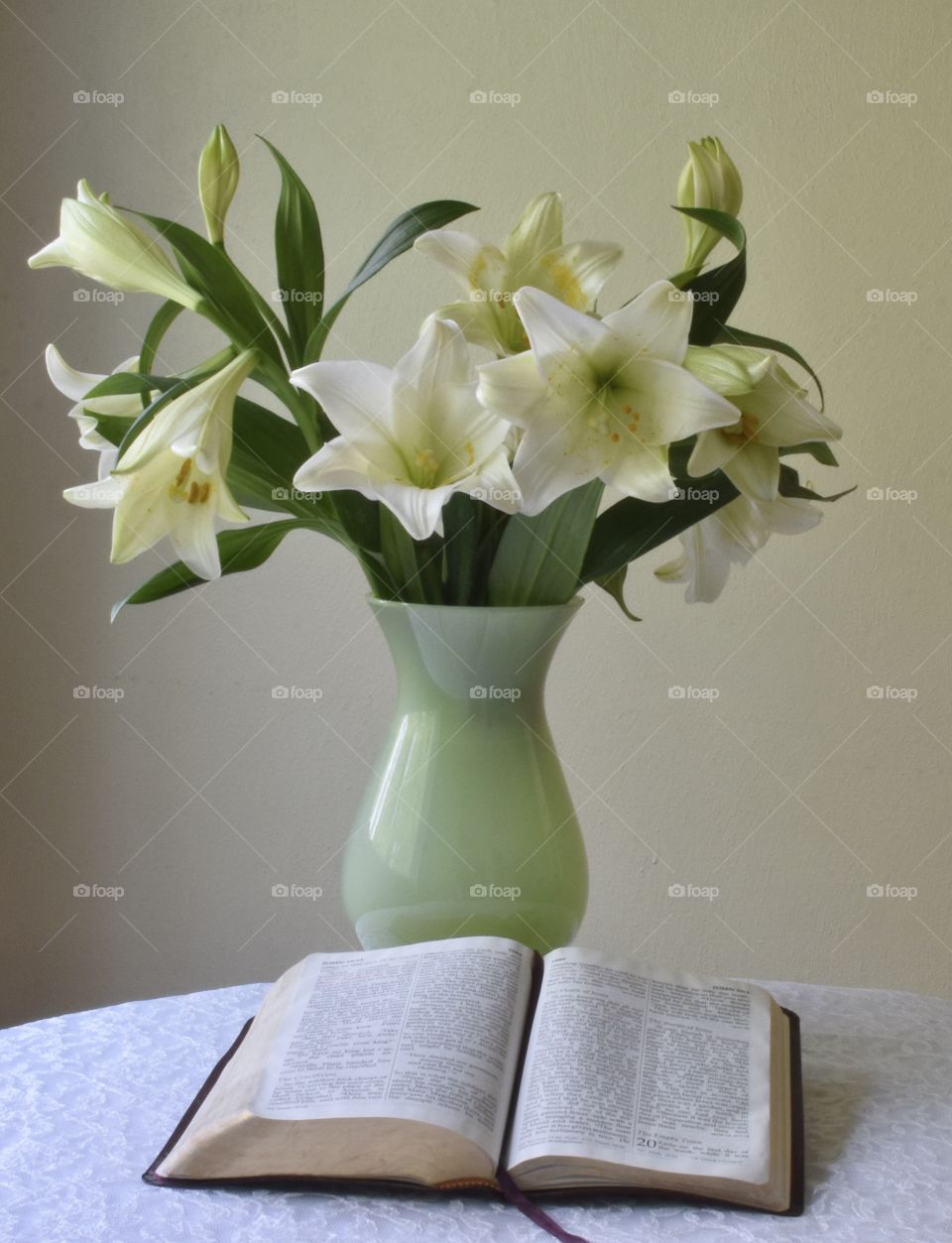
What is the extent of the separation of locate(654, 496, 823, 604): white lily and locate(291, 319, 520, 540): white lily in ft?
0.62

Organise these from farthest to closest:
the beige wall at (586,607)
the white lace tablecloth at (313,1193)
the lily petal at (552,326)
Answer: the beige wall at (586,607), the lily petal at (552,326), the white lace tablecloth at (313,1193)

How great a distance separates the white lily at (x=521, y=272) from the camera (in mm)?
844

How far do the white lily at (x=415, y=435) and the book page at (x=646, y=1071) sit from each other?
0.30 meters

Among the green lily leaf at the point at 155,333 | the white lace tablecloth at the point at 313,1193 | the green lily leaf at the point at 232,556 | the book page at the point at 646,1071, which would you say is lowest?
the white lace tablecloth at the point at 313,1193

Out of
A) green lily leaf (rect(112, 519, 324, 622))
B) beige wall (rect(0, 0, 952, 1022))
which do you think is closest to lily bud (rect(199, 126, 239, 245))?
green lily leaf (rect(112, 519, 324, 622))

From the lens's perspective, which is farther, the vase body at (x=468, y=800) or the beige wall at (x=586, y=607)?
the beige wall at (x=586, y=607)

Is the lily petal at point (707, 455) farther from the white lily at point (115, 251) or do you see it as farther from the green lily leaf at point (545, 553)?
the white lily at point (115, 251)

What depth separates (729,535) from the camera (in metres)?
0.92

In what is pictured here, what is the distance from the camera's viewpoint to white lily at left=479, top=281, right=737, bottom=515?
2.48ft

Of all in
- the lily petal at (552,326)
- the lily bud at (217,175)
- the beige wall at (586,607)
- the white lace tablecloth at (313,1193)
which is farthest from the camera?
the beige wall at (586,607)

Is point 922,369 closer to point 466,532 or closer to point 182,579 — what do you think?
point 466,532

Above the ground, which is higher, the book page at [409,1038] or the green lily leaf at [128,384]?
the green lily leaf at [128,384]

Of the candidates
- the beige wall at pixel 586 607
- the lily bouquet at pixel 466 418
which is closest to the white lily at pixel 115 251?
the lily bouquet at pixel 466 418

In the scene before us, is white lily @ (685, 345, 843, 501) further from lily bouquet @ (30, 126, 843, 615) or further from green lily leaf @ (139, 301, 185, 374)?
green lily leaf @ (139, 301, 185, 374)
